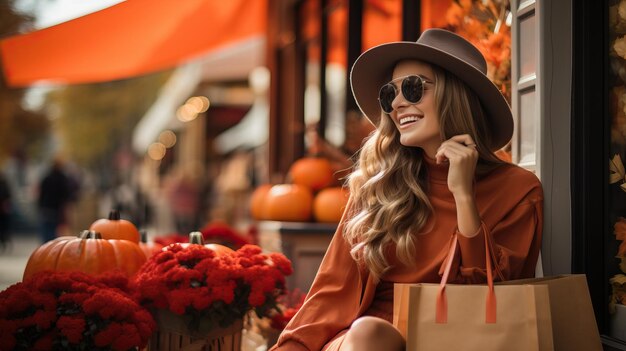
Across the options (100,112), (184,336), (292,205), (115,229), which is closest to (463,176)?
(184,336)

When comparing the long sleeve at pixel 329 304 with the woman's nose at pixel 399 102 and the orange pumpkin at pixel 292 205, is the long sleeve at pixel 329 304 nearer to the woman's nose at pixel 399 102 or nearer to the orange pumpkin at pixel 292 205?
the woman's nose at pixel 399 102

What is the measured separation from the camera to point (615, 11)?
3.14 meters

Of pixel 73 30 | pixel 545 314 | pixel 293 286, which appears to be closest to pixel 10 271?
pixel 73 30

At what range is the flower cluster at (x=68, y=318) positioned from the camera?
3.24 m

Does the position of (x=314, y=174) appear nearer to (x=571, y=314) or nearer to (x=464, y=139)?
(x=464, y=139)

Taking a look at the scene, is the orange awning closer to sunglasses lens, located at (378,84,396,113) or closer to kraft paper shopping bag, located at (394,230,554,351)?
sunglasses lens, located at (378,84,396,113)

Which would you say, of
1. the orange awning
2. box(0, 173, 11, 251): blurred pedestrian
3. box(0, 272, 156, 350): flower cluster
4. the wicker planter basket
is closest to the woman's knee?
box(0, 272, 156, 350): flower cluster

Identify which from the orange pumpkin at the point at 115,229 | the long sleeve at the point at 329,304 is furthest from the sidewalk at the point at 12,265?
the long sleeve at the point at 329,304

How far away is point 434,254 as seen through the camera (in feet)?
9.91

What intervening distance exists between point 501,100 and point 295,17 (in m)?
6.82

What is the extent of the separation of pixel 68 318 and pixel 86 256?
3.64 ft

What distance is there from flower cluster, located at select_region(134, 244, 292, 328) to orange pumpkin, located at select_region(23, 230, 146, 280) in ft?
1.98

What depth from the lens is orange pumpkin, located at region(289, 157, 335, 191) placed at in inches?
283

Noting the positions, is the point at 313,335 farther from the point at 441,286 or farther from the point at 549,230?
the point at 549,230
